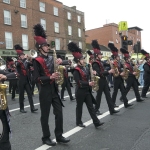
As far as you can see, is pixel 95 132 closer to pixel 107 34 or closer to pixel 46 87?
pixel 46 87

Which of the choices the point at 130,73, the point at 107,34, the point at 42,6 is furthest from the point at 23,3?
the point at 107,34

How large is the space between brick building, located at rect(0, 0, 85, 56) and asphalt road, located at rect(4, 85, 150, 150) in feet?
72.3

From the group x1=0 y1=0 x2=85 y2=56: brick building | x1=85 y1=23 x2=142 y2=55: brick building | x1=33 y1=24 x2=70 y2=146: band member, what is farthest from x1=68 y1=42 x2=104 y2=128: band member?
x1=85 y1=23 x2=142 y2=55: brick building

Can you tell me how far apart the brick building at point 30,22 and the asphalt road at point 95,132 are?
867 inches

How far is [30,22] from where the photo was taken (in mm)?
31344

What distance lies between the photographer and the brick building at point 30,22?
28.4 meters

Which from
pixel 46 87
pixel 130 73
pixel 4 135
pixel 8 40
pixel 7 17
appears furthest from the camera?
pixel 8 40

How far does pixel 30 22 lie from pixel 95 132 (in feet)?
90.7

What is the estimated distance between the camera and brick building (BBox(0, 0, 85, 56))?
1117 inches

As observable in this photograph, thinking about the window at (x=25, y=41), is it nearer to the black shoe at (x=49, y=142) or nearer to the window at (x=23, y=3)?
the window at (x=23, y=3)

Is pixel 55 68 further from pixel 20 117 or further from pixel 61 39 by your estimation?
pixel 61 39

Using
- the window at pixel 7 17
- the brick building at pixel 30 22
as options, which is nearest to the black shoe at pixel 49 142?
the brick building at pixel 30 22

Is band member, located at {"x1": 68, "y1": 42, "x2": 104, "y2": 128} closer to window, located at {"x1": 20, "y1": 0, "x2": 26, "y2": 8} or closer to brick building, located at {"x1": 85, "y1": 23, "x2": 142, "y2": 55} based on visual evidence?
window, located at {"x1": 20, "y1": 0, "x2": 26, "y2": 8}

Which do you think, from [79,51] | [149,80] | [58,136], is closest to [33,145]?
[58,136]
